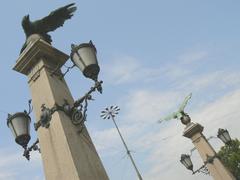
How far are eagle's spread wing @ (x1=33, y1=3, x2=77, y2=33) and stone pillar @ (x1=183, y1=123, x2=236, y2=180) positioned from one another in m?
8.52

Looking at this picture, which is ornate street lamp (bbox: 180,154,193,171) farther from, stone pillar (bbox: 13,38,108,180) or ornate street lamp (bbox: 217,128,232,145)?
stone pillar (bbox: 13,38,108,180)

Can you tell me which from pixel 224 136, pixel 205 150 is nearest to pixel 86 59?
pixel 224 136

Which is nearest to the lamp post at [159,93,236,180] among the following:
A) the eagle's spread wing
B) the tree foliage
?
the eagle's spread wing

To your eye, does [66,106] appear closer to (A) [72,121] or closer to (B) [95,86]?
(A) [72,121]

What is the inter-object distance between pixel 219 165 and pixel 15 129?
31.6 ft

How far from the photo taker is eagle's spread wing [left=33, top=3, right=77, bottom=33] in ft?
21.9

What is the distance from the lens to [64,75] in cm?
585

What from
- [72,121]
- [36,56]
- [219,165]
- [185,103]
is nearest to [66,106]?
[72,121]

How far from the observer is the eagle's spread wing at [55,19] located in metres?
6.66

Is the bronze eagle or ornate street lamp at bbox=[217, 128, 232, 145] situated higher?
the bronze eagle

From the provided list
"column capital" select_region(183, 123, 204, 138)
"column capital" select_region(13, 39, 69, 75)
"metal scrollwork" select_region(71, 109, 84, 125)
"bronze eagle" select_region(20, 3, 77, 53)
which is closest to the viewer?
"metal scrollwork" select_region(71, 109, 84, 125)

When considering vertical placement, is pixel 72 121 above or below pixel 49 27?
below

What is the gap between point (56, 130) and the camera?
4.78 m

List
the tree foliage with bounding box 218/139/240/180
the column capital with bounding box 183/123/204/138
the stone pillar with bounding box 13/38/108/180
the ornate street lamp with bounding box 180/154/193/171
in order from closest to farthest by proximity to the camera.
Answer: the stone pillar with bounding box 13/38/108/180 → the ornate street lamp with bounding box 180/154/193/171 → the column capital with bounding box 183/123/204/138 → the tree foliage with bounding box 218/139/240/180
